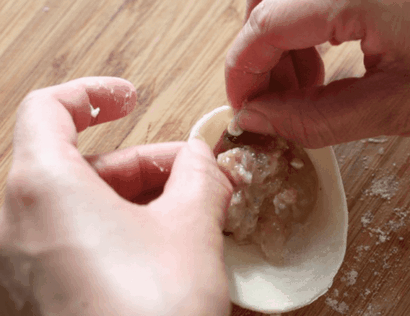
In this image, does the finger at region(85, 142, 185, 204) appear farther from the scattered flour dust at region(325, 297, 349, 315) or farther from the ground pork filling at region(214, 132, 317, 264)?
the scattered flour dust at region(325, 297, 349, 315)

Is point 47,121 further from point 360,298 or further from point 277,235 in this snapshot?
point 360,298

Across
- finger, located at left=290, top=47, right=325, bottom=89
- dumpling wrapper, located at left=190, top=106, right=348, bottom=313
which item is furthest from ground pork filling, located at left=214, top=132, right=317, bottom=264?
finger, located at left=290, top=47, right=325, bottom=89

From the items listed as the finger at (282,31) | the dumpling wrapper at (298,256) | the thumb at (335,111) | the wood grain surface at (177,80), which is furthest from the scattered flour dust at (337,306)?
the finger at (282,31)

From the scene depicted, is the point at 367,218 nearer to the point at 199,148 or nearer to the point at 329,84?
the point at 329,84

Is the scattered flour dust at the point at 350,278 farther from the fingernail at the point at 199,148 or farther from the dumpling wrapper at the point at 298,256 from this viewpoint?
the fingernail at the point at 199,148

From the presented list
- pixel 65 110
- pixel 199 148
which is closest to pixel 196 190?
pixel 199 148
